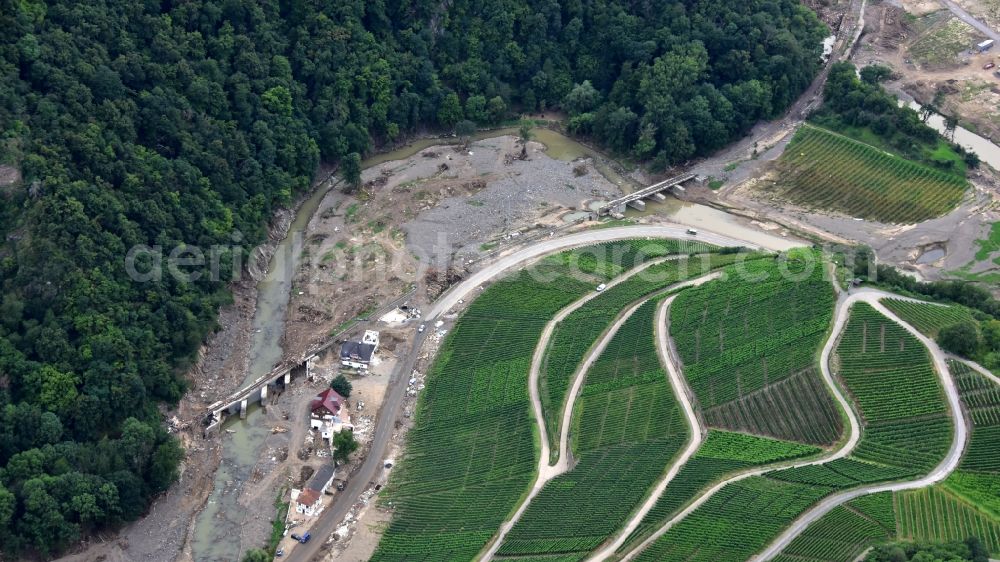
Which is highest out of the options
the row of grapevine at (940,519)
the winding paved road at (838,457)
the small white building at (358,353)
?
the small white building at (358,353)

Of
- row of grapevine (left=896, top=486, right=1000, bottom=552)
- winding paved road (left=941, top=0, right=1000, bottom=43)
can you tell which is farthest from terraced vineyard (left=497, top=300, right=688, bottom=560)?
winding paved road (left=941, top=0, right=1000, bottom=43)

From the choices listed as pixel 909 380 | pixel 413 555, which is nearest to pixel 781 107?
pixel 909 380

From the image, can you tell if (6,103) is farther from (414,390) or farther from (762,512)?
(762,512)

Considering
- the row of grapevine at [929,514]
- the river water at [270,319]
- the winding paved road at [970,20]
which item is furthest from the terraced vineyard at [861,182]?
the row of grapevine at [929,514]

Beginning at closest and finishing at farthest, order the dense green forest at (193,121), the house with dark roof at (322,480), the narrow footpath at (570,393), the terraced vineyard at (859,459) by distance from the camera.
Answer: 1. the terraced vineyard at (859,459)
2. the narrow footpath at (570,393)
3. the dense green forest at (193,121)
4. the house with dark roof at (322,480)

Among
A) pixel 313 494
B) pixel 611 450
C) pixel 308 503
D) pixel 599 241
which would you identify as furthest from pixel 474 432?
pixel 599 241

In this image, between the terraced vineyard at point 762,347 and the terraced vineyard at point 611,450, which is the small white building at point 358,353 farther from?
the terraced vineyard at point 762,347

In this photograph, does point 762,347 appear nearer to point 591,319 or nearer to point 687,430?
point 687,430

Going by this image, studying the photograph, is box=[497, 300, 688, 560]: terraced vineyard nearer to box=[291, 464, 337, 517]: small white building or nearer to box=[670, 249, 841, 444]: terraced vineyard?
box=[670, 249, 841, 444]: terraced vineyard
